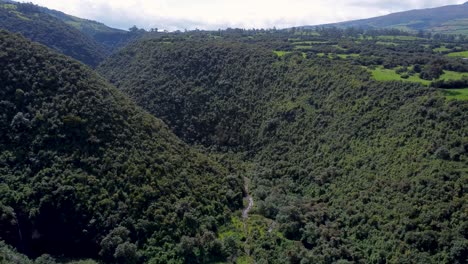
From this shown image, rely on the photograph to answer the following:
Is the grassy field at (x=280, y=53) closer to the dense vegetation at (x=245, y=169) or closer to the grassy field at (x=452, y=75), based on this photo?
the dense vegetation at (x=245, y=169)

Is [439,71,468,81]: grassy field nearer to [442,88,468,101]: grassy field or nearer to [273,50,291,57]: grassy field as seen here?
[442,88,468,101]: grassy field

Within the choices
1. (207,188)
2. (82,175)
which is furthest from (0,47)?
(207,188)

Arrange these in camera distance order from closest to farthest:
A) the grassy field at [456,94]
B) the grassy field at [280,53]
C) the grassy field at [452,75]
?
the grassy field at [456,94], the grassy field at [452,75], the grassy field at [280,53]

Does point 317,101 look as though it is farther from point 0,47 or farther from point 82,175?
point 0,47

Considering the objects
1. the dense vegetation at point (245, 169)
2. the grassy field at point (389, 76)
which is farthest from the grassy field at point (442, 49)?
the grassy field at point (389, 76)

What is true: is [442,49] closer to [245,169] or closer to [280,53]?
[280,53]

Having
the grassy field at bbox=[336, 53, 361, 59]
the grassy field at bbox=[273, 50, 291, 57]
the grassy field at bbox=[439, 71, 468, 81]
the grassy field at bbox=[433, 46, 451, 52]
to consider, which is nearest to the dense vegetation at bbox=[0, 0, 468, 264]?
the grassy field at bbox=[439, 71, 468, 81]
